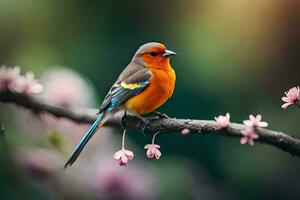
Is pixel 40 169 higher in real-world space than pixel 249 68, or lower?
lower

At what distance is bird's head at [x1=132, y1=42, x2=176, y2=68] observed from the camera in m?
1.18

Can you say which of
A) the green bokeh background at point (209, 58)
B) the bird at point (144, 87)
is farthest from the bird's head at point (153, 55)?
the green bokeh background at point (209, 58)

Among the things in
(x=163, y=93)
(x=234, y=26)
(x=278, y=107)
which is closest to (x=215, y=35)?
(x=234, y=26)

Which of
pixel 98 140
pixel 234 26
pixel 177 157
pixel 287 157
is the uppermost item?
pixel 234 26

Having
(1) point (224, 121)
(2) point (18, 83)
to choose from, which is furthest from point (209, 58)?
(1) point (224, 121)

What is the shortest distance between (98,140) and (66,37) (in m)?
0.67

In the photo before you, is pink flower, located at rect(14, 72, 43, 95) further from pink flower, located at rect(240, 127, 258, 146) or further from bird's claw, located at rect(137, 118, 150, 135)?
pink flower, located at rect(240, 127, 258, 146)

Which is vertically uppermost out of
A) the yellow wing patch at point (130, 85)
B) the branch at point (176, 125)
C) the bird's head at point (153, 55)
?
the bird's head at point (153, 55)

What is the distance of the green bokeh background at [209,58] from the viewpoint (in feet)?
6.54

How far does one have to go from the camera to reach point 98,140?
170cm

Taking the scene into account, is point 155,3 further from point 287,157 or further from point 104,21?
point 287,157

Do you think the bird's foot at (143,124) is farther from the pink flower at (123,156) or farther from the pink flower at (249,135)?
the pink flower at (249,135)

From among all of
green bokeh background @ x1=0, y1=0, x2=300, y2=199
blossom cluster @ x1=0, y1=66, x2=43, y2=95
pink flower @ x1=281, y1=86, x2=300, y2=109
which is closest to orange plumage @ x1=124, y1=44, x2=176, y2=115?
blossom cluster @ x1=0, y1=66, x2=43, y2=95

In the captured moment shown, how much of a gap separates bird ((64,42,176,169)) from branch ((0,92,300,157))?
3 centimetres
